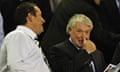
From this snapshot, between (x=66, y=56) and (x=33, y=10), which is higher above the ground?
(x=33, y=10)

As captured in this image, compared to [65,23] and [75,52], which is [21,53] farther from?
[65,23]

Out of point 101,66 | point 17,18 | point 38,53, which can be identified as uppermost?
point 17,18

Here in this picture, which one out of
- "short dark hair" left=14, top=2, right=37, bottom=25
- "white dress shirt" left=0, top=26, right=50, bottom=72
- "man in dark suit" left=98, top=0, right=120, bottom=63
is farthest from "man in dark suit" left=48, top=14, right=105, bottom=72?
"man in dark suit" left=98, top=0, right=120, bottom=63

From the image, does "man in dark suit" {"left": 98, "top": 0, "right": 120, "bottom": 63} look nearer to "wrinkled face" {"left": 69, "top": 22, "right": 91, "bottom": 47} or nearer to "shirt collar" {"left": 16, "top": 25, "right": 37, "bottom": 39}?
"wrinkled face" {"left": 69, "top": 22, "right": 91, "bottom": 47}

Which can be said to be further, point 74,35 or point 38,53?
point 74,35

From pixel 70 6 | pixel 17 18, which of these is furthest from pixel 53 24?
pixel 17 18

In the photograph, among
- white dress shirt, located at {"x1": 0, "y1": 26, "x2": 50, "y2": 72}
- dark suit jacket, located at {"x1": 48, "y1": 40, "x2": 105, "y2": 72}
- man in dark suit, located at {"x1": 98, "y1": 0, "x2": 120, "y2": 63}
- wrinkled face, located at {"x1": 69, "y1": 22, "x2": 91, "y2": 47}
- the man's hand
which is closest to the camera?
white dress shirt, located at {"x1": 0, "y1": 26, "x2": 50, "y2": 72}

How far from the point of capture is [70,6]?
23.5ft

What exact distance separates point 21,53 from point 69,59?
2.51 feet

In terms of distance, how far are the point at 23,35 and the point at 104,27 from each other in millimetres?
2517

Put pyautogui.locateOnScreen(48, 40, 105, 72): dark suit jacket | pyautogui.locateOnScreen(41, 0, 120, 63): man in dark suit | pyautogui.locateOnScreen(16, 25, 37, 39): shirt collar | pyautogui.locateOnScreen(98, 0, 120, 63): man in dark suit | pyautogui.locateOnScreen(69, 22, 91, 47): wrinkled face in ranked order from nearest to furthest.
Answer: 1. pyautogui.locateOnScreen(16, 25, 37, 39): shirt collar
2. pyautogui.locateOnScreen(48, 40, 105, 72): dark suit jacket
3. pyautogui.locateOnScreen(69, 22, 91, 47): wrinkled face
4. pyautogui.locateOnScreen(41, 0, 120, 63): man in dark suit
5. pyautogui.locateOnScreen(98, 0, 120, 63): man in dark suit

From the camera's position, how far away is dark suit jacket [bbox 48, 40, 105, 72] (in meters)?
5.93

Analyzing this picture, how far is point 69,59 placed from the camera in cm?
599

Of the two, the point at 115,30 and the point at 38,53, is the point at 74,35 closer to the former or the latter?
the point at 38,53
